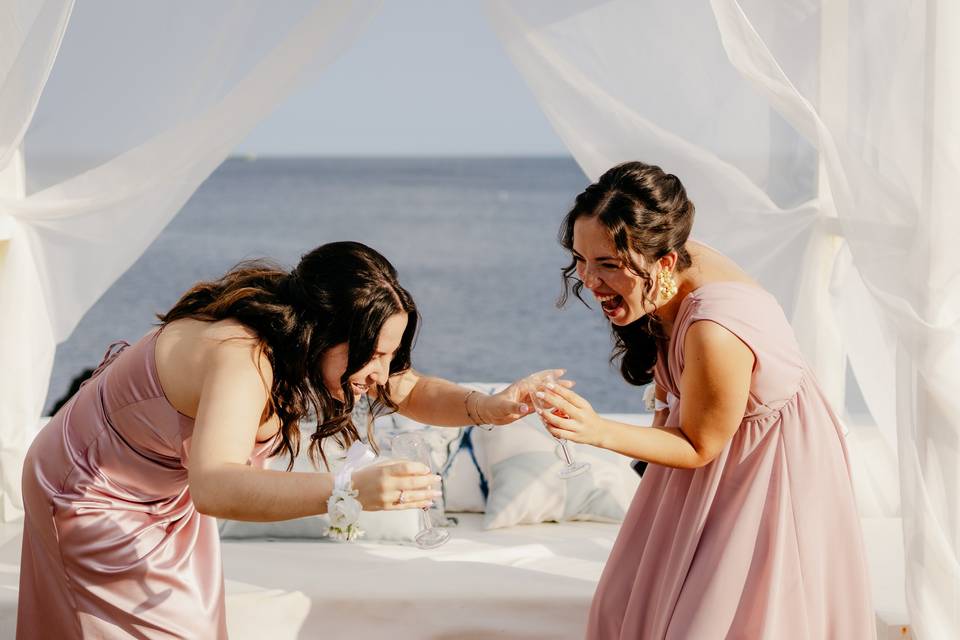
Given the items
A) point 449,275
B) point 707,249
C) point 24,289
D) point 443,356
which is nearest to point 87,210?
point 24,289

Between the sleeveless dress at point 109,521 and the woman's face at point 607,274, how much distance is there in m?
0.68

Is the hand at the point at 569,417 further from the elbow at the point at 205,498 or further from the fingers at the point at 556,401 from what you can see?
the elbow at the point at 205,498

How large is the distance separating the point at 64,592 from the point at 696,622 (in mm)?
1157

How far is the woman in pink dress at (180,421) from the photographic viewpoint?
5.99ft

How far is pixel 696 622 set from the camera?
1994 millimetres

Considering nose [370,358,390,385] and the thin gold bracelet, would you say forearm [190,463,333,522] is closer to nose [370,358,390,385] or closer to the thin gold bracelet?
nose [370,358,390,385]

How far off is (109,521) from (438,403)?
68 cm

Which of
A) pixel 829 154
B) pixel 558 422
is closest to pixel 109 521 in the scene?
pixel 558 422

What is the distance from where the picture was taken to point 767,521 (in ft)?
6.67

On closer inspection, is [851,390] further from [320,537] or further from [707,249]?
→ [320,537]

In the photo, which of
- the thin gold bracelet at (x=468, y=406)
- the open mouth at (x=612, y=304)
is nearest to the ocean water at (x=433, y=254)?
the thin gold bracelet at (x=468, y=406)

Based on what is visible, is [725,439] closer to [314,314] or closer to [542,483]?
[314,314]

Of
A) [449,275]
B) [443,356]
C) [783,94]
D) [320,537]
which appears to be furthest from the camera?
[449,275]

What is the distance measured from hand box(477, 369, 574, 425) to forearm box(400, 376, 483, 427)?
A: 1.5 inches
